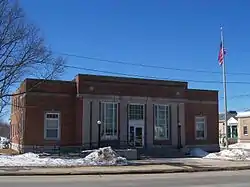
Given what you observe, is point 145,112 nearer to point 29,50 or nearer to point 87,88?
point 87,88

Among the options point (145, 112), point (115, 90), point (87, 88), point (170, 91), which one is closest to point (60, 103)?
point (87, 88)

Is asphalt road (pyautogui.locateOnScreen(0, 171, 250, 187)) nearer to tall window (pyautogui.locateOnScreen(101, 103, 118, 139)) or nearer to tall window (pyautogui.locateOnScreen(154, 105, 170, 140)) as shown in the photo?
tall window (pyautogui.locateOnScreen(101, 103, 118, 139))

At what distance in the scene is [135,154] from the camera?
35.8 m

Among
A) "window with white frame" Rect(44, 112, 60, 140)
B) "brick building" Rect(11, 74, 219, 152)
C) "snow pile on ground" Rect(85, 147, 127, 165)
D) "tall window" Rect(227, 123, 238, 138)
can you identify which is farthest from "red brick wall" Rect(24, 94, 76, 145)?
"tall window" Rect(227, 123, 238, 138)

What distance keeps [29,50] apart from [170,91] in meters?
16.3

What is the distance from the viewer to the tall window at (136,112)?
41200 mm

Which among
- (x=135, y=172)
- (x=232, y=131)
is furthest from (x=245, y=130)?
(x=135, y=172)

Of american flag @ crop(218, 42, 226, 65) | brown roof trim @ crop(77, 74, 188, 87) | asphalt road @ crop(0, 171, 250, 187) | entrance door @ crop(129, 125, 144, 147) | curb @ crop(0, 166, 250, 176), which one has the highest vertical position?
american flag @ crop(218, 42, 226, 65)

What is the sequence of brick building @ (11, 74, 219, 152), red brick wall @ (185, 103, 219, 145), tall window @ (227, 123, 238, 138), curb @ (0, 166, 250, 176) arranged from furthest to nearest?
tall window @ (227, 123, 238, 138) < red brick wall @ (185, 103, 219, 145) < brick building @ (11, 74, 219, 152) < curb @ (0, 166, 250, 176)

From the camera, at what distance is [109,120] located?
40.2 m

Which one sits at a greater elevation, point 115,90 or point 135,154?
point 115,90

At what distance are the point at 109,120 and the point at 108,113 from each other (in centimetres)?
68

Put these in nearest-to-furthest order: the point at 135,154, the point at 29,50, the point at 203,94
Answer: the point at 29,50, the point at 135,154, the point at 203,94

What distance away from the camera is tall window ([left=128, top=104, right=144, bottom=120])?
41200mm
